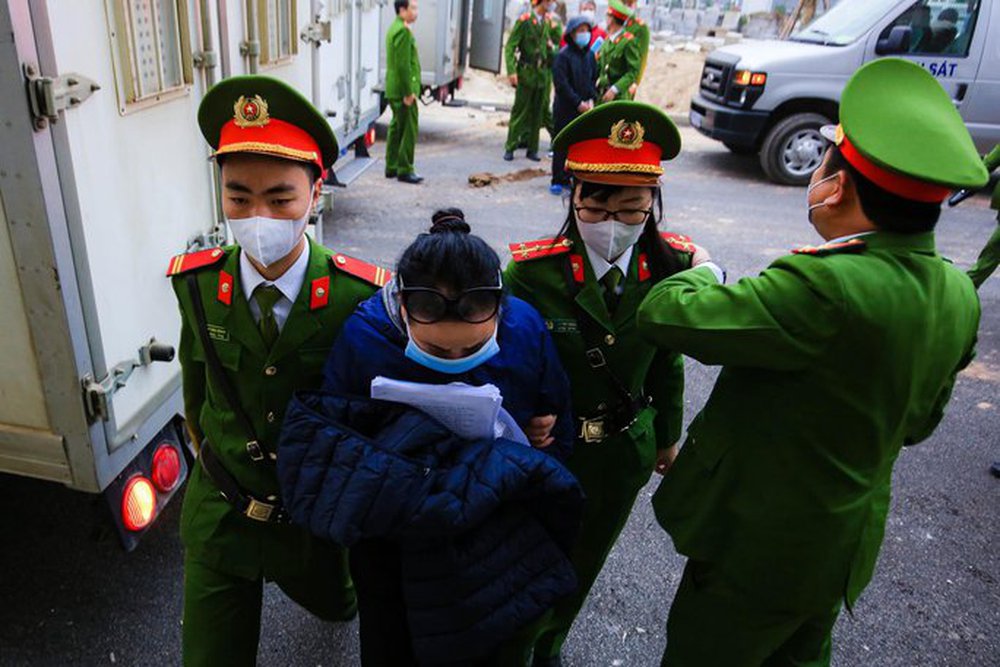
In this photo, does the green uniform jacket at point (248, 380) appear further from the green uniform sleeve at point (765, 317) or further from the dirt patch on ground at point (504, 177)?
the dirt patch on ground at point (504, 177)

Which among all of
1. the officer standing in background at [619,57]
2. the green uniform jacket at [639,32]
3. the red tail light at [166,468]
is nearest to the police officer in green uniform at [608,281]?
the red tail light at [166,468]

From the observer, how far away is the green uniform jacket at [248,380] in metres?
1.82

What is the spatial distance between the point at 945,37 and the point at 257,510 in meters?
8.79

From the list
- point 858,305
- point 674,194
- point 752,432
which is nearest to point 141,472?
point 752,432

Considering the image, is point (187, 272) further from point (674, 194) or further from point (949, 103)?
point (674, 194)

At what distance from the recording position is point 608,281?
2.04m

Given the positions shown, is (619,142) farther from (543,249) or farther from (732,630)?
(732,630)

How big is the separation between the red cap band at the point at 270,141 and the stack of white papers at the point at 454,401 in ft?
1.92

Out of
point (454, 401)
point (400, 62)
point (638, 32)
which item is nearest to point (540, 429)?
point (454, 401)

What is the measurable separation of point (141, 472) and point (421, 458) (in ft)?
4.33

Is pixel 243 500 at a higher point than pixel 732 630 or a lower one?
higher

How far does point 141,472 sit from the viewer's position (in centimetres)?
Answer: 236

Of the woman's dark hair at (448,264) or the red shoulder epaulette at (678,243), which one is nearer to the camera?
the woman's dark hair at (448,264)

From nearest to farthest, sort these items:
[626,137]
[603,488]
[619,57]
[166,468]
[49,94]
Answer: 1. [49,94]
2. [626,137]
3. [603,488]
4. [166,468]
5. [619,57]
